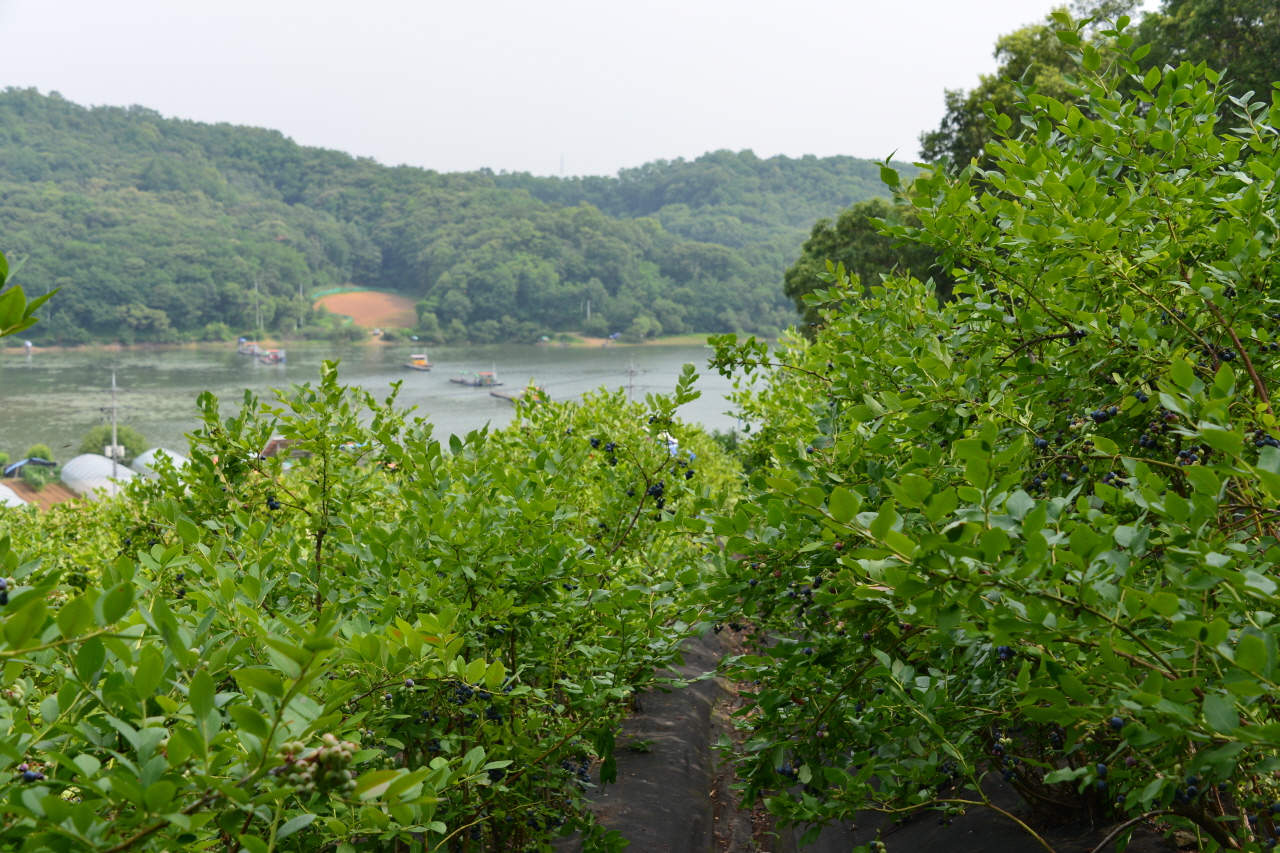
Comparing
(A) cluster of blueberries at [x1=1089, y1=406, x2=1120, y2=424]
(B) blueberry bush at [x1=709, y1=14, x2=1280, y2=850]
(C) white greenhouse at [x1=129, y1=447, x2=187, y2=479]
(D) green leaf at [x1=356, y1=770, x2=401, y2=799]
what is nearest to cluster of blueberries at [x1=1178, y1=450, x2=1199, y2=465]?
(B) blueberry bush at [x1=709, y1=14, x2=1280, y2=850]

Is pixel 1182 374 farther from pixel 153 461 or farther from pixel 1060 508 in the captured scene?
pixel 153 461

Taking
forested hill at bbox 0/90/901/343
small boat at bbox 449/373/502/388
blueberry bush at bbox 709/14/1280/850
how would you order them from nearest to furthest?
blueberry bush at bbox 709/14/1280/850
small boat at bbox 449/373/502/388
forested hill at bbox 0/90/901/343

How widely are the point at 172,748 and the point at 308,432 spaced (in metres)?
2.39

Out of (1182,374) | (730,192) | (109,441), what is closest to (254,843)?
(1182,374)

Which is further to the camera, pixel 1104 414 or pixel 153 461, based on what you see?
pixel 153 461

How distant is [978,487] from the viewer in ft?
4.97

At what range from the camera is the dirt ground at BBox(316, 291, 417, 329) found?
88812 mm

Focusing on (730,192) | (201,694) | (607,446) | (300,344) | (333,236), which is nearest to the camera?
(201,694)

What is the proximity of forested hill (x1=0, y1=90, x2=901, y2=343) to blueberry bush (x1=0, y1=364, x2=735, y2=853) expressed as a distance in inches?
2843

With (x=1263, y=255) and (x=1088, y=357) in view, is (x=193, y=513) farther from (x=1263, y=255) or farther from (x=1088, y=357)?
(x=1263, y=255)

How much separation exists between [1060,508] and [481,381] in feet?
205

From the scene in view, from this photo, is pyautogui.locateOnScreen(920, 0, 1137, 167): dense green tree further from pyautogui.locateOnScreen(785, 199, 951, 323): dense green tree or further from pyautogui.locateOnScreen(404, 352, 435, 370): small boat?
pyautogui.locateOnScreen(404, 352, 435, 370): small boat

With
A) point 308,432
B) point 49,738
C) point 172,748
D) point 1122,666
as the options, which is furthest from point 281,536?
point 1122,666

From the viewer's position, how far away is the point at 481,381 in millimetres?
62781
